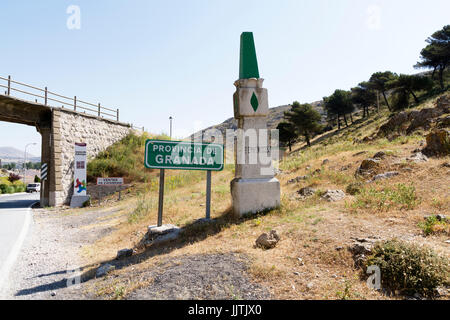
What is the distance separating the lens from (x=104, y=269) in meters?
4.90

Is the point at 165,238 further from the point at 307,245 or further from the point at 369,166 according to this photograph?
the point at 369,166

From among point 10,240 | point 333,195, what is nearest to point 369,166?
point 333,195

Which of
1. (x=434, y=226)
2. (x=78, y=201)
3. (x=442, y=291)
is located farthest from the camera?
(x=78, y=201)

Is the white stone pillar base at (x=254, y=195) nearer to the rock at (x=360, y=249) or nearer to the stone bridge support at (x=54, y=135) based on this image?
the rock at (x=360, y=249)

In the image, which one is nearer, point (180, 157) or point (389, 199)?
point (389, 199)

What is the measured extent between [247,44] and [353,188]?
5.16 meters

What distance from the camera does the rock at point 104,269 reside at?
4.74 metres

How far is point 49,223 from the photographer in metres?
11.1

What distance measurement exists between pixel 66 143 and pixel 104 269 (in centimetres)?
1589

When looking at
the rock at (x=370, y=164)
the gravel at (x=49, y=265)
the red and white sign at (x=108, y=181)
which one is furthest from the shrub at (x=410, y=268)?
the red and white sign at (x=108, y=181)

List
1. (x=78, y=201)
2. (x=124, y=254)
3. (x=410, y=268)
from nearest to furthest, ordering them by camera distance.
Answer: (x=410, y=268) < (x=124, y=254) < (x=78, y=201)

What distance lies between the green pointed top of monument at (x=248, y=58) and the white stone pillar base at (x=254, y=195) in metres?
2.98
